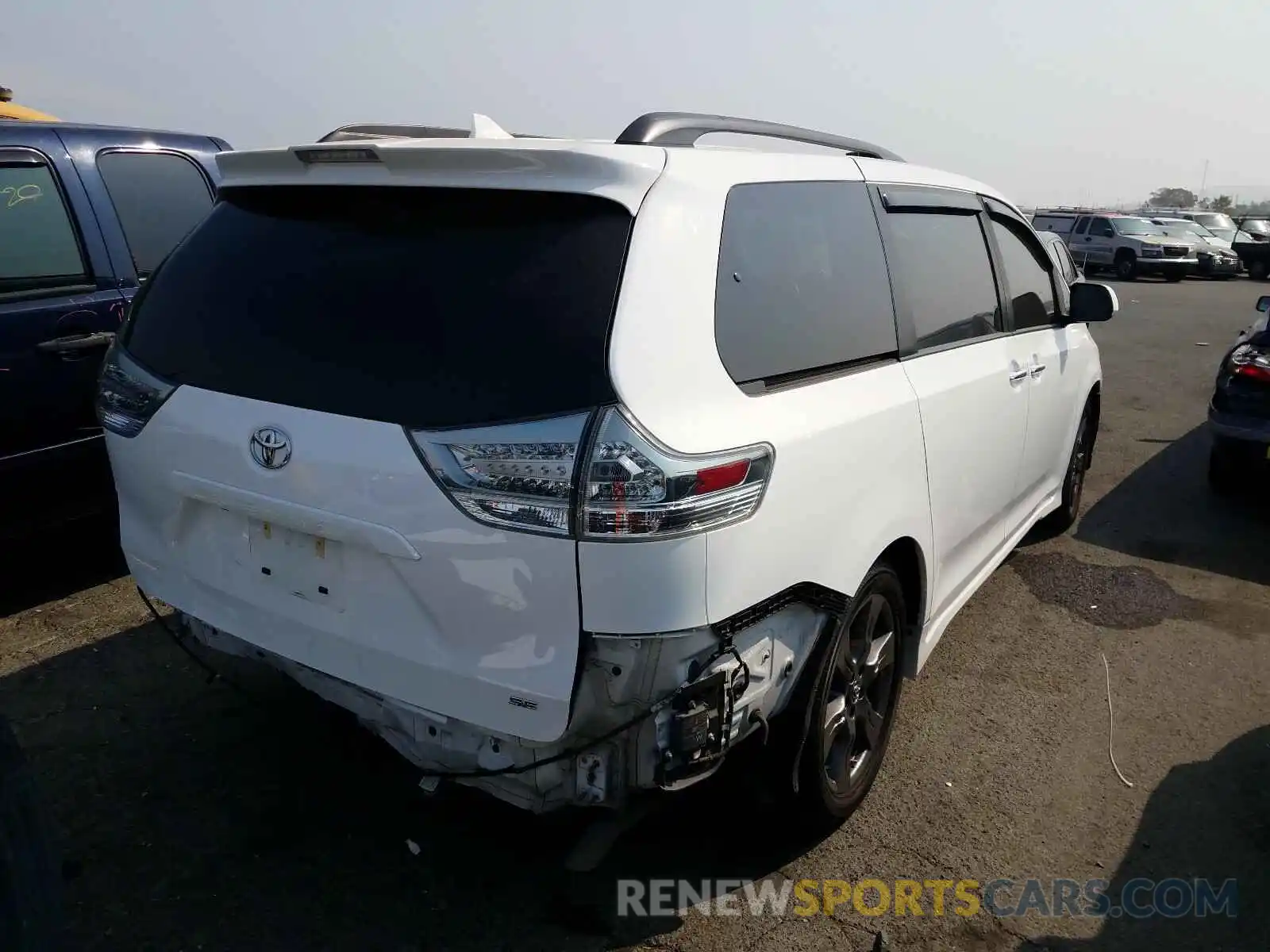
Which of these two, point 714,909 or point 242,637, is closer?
point 242,637

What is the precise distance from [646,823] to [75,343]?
3.21 m

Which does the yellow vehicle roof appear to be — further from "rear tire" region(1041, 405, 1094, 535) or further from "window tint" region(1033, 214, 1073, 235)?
"window tint" region(1033, 214, 1073, 235)

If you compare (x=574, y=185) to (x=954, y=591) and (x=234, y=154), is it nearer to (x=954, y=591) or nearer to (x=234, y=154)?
(x=234, y=154)

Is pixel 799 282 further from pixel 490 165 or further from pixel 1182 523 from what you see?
pixel 1182 523

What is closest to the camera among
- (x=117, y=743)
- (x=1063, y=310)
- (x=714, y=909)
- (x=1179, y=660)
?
(x=714, y=909)

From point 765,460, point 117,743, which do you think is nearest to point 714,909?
point 765,460

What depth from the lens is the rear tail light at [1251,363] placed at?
567 centimetres

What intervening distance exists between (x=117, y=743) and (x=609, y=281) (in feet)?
8.08

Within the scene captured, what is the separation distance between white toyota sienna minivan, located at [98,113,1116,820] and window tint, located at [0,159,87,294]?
1.83 meters

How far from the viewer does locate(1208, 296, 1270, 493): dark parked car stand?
18.7 ft

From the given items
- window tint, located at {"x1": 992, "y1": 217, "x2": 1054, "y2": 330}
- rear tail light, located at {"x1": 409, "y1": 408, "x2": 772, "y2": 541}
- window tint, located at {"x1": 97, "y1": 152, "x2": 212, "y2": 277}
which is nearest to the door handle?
window tint, located at {"x1": 97, "y1": 152, "x2": 212, "y2": 277}

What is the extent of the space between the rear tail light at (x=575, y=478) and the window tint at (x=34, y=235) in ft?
10.3

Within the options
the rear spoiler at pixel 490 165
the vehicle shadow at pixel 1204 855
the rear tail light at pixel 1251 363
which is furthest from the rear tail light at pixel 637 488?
the rear tail light at pixel 1251 363

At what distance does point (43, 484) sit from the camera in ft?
13.9
